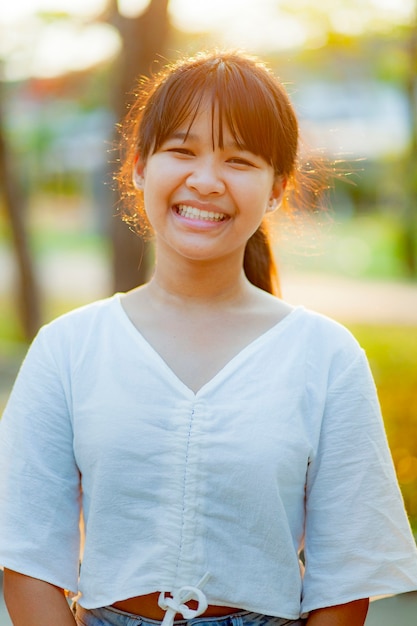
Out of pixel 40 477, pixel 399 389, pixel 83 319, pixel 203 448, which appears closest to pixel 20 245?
pixel 399 389

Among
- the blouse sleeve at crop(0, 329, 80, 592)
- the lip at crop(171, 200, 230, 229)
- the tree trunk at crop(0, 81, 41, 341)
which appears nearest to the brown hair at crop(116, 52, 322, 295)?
the lip at crop(171, 200, 230, 229)

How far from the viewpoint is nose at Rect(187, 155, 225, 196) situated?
5.68ft

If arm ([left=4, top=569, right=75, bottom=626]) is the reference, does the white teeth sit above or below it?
above

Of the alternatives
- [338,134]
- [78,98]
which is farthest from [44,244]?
[338,134]

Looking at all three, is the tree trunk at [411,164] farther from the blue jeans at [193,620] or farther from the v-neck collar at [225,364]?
the blue jeans at [193,620]

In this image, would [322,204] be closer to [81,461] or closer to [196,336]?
[196,336]

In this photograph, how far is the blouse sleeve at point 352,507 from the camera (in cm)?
174

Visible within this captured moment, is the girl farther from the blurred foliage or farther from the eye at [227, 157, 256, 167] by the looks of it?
the blurred foliage

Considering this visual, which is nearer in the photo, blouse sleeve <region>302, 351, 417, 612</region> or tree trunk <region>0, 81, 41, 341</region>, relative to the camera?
blouse sleeve <region>302, 351, 417, 612</region>

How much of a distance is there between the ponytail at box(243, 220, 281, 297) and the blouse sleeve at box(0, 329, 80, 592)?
0.53 m

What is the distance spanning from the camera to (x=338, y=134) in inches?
93.0

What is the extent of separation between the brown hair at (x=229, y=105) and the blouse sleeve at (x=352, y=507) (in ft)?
1.51

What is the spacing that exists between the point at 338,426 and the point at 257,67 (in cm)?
71

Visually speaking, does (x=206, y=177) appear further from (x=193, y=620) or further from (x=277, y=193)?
(x=193, y=620)
